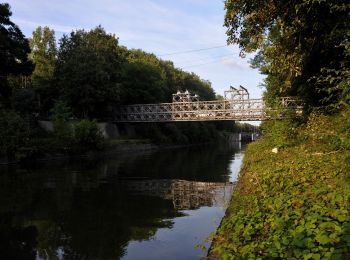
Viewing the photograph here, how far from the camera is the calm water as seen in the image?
1156 centimetres

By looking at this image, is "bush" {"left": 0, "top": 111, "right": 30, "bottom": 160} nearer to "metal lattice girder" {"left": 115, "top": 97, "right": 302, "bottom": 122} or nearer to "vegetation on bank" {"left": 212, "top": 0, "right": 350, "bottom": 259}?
"vegetation on bank" {"left": 212, "top": 0, "right": 350, "bottom": 259}

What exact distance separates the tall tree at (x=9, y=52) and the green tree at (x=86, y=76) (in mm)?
10736

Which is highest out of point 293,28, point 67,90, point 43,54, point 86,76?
point 43,54

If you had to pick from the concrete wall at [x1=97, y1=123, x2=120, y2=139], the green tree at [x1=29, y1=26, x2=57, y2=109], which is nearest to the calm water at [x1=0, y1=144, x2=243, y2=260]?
the concrete wall at [x1=97, y1=123, x2=120, y2=139]

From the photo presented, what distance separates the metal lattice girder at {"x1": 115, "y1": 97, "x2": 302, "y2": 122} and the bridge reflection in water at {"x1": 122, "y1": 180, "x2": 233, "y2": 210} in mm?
33396

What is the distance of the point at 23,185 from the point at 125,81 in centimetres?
4708

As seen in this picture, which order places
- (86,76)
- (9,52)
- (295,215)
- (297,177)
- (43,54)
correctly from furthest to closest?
(43,54)
(86,76)
(9,52)
(297,177)
(295,215)

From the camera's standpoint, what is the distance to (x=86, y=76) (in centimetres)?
5388

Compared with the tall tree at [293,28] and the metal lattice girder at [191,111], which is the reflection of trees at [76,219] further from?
the metal lattice girder at [191,111]

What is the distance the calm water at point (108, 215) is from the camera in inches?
455

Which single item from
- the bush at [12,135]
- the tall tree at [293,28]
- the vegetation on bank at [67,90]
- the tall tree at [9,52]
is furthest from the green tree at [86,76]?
the tall tree at [293,28]

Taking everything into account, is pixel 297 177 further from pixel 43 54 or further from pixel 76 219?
pixel 43 54

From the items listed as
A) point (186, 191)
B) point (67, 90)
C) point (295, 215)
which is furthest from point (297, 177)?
point (67, 90)

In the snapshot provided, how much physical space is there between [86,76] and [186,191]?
35.6m
